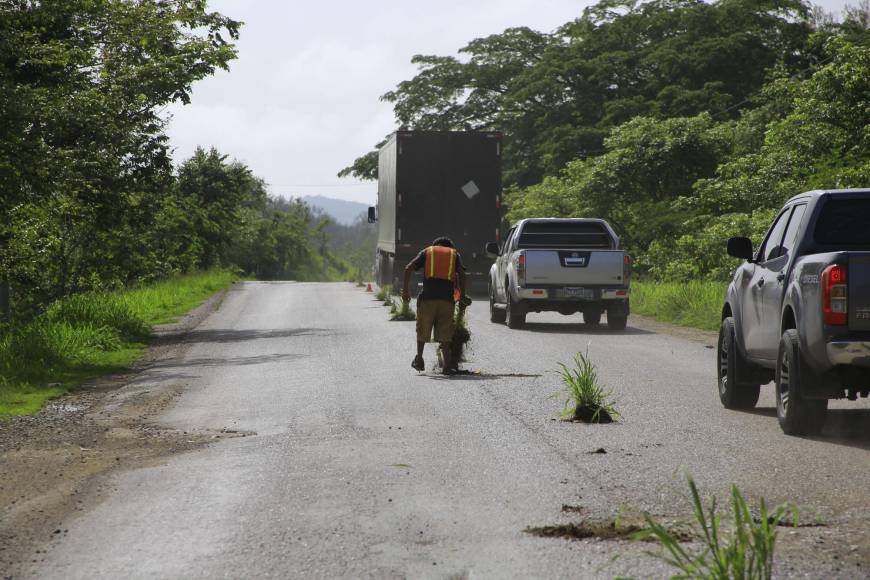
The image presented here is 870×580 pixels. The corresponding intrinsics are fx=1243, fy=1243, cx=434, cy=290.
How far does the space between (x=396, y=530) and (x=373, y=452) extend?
2.55m

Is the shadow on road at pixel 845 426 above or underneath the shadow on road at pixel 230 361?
above

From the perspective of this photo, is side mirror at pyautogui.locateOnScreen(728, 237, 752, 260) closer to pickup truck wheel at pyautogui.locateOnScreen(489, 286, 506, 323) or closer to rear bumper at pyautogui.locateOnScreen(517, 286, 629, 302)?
rear bumper at pyautogui.locateOnScreen(517, 286, 629, 302)

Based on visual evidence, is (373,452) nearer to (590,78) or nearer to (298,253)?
(590,78)

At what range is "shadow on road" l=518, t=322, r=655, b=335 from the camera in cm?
2173

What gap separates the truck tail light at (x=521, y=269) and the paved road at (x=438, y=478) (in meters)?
6.58

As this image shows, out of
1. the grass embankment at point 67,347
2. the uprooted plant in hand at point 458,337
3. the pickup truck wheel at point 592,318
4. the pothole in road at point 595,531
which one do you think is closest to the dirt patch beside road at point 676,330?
the pickup truck wheel at point 592,318

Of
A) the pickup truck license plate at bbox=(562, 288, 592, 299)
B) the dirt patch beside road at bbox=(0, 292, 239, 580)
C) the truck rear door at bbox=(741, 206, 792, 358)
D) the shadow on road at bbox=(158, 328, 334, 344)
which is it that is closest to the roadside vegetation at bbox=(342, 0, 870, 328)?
the pickup truck license plate at bbox=(562, 288, 592, 299)

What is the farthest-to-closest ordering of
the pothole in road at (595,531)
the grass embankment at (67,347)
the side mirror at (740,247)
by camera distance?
1. the grass embankment at (67,347)
2. the side mirror at (740,247)
3. the pothole in road at (595,531)

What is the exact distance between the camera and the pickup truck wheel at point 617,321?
22.3 meters

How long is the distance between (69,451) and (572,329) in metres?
14.2

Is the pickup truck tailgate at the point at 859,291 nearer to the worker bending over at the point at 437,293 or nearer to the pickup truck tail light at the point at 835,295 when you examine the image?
the pickup truck tail light at the point at 835,295

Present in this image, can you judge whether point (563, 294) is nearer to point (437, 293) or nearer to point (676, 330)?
point (676, 330)

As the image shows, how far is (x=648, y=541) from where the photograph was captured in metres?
5.99

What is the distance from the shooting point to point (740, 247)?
10852 mm
